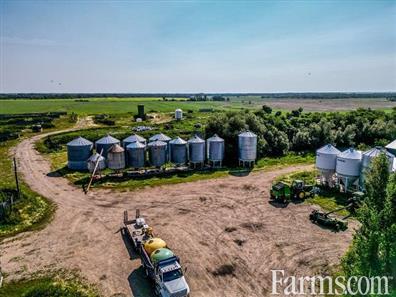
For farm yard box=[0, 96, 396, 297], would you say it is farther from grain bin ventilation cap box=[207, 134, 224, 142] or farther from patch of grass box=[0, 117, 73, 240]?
grain bin ventilation cap box=[207, 134, 224, 142]

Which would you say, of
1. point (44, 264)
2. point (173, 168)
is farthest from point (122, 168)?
point (44, 264)

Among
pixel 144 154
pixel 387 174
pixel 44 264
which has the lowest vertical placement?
pixel 44 264

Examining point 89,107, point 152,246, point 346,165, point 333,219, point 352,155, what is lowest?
point 333,219

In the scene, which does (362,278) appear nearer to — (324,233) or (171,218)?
(324,233)

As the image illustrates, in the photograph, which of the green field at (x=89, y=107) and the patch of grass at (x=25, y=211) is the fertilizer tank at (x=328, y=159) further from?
the green field at (x=89, y=107)

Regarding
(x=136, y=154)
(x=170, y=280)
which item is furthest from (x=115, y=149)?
(x=170, y=280)

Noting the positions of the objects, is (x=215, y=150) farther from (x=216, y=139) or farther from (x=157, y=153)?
(x=157, y=153)

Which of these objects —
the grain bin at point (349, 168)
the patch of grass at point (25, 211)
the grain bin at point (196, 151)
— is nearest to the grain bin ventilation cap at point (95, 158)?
the patch of grass at point (25, 211)
